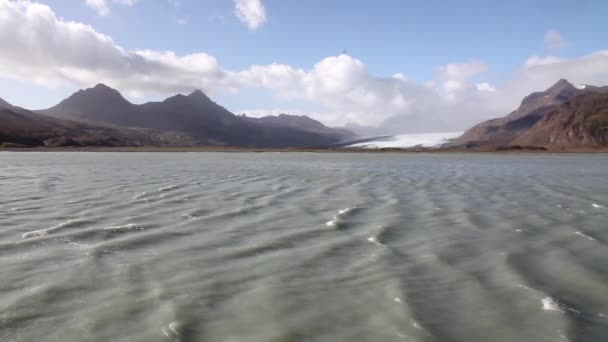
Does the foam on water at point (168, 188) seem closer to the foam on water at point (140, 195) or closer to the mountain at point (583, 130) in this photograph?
the foam on water at point (140, 195)

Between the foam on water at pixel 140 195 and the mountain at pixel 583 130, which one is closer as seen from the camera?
the foam on water at pixel 140 195

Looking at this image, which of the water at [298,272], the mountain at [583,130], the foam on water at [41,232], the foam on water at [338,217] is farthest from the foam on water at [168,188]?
the mountain at [583,130]

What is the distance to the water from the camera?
18.5ft

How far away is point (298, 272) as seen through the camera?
308 inches

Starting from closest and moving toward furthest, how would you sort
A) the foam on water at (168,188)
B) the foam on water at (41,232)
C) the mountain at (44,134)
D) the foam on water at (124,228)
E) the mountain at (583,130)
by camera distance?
the foam on water at (41,232), the foam on water at (124,228), the foam on water at (168,188), the mountain at (44,134), the mountain at (583,130)

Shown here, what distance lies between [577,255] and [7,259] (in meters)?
11.2

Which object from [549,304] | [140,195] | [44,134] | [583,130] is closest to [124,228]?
[140,195]

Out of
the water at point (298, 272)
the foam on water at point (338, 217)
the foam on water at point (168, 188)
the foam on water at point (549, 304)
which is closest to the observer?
the water at point (298, 272)

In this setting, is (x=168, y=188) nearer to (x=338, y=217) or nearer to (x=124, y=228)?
(x=124, y=228)

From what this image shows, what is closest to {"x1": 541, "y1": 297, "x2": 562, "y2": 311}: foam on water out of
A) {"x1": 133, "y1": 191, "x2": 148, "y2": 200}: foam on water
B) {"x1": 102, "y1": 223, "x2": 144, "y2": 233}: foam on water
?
{"x1": 102, "y1": 223, "x2": 144, "y2": 233}: foam on water

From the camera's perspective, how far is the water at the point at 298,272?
18.5 ft

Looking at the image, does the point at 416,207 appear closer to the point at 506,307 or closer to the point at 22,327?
the point at 506,307

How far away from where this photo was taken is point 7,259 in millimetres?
8227

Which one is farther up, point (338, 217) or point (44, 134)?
point (44, 134)
